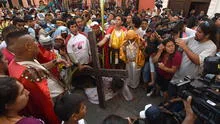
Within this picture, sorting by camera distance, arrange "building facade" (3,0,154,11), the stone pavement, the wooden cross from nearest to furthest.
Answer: the wooden cross → the stone pavement → "building facade" (3,0,154,11)

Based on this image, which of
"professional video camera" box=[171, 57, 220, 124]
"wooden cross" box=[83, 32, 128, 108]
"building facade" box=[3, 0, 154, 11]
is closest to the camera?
"professional video camera" box=[171, 57, 220, 124]

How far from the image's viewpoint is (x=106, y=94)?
3.37 m

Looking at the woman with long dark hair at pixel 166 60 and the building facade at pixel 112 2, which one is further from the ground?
the building facade at pixel 112 2

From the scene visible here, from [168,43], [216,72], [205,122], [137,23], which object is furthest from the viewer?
[137,23]

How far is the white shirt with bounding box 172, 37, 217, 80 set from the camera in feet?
7.75

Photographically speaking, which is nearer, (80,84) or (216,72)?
(216,72)

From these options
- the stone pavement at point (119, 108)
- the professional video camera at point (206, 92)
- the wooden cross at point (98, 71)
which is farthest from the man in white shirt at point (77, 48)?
the professional video camera at point (206, 92)

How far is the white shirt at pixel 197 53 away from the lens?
2.36 meters

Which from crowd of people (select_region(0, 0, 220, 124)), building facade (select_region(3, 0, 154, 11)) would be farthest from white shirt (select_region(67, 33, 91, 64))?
building facade (select_region(3, 0, 154, 11))

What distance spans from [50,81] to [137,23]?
260cm

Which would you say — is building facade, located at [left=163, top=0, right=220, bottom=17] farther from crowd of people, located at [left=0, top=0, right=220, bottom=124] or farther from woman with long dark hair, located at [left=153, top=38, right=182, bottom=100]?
woman with long dark hair, located at [left=153, top=38, right=182, bottom=100]

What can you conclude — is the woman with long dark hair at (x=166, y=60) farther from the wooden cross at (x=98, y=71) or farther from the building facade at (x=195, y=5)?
the building facade at (x=195, y=5)

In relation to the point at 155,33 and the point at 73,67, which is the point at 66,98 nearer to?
the point at 73,67

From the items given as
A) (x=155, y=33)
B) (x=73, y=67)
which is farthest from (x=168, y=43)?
(x=73, y=67)
